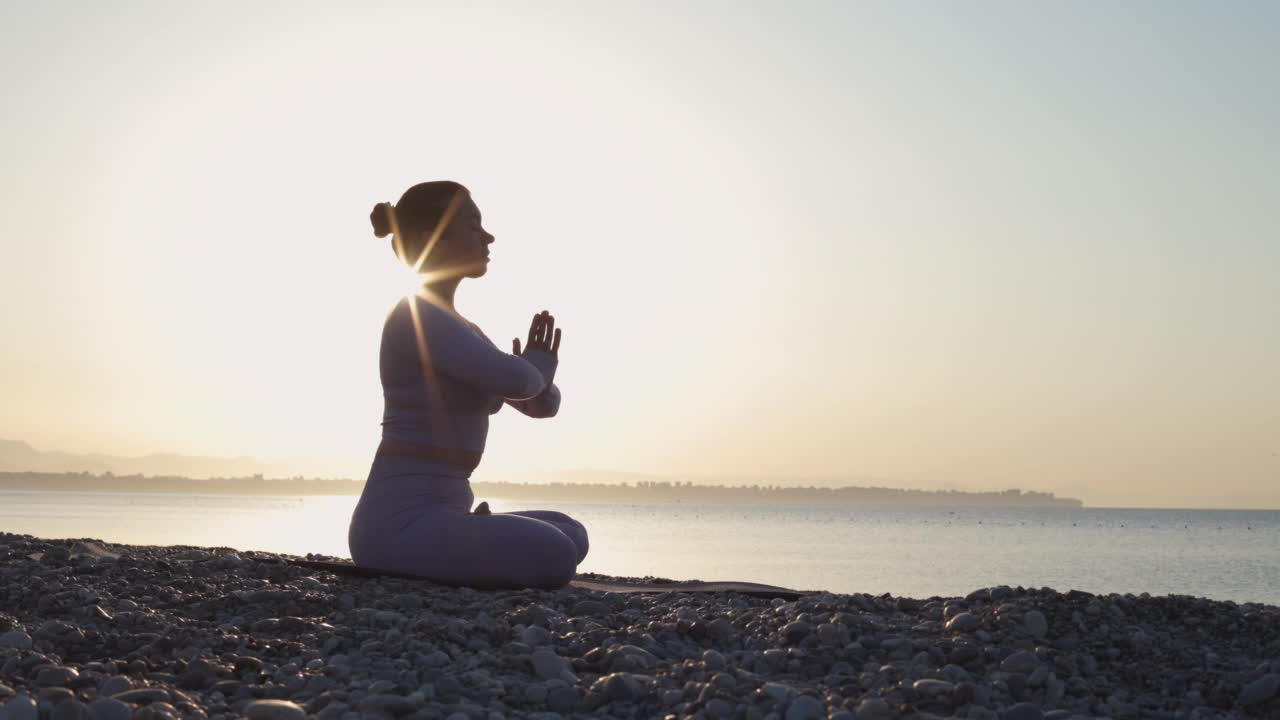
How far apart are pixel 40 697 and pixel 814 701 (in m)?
2.45

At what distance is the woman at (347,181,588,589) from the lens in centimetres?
626

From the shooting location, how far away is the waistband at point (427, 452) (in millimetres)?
6441

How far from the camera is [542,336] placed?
22.4 feet

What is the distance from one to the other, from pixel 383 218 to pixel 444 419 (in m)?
1.35

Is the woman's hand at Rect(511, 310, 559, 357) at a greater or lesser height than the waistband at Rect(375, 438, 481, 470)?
greater

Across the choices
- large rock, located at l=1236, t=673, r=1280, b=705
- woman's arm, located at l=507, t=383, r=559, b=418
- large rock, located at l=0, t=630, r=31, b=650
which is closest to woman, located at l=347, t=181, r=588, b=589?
woman's arm, located at l=507, t=383, r=559, b=418

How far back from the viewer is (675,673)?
4020 mm

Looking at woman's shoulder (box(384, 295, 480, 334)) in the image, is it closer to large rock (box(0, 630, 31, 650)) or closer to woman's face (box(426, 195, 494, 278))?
woman's face (box(426, 195, 494, 278))

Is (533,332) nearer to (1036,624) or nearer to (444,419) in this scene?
(444,419)

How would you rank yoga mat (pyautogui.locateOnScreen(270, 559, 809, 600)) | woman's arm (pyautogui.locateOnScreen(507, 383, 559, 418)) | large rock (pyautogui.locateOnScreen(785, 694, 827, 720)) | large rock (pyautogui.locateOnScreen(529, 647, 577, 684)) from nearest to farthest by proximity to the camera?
1. large rock (pyautogui.locateOnScreen(785, 694, 827, 720))
2. large rock (pyautogui.locateOnScreen(529, 647, 577, 684))
3. yoga mat (pyautogui.locateOnScreen(270, 559, 809, 600))
4. woman's arm (pyautogui.locateOnScreen(507, 383, 559, 418))

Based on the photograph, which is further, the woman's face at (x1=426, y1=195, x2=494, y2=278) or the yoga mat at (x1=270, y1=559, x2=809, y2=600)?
the woman's face at (x1=426, y1=195, x2=494, y2=278)

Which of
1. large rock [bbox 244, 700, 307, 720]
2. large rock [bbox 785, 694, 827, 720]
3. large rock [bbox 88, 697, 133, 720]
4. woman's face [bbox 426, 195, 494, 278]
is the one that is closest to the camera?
large rock [bbox 88, 697, 133, 720]

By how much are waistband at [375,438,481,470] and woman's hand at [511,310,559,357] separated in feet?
2.52

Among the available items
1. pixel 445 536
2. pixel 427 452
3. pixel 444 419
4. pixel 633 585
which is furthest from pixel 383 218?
pixel 633 585
